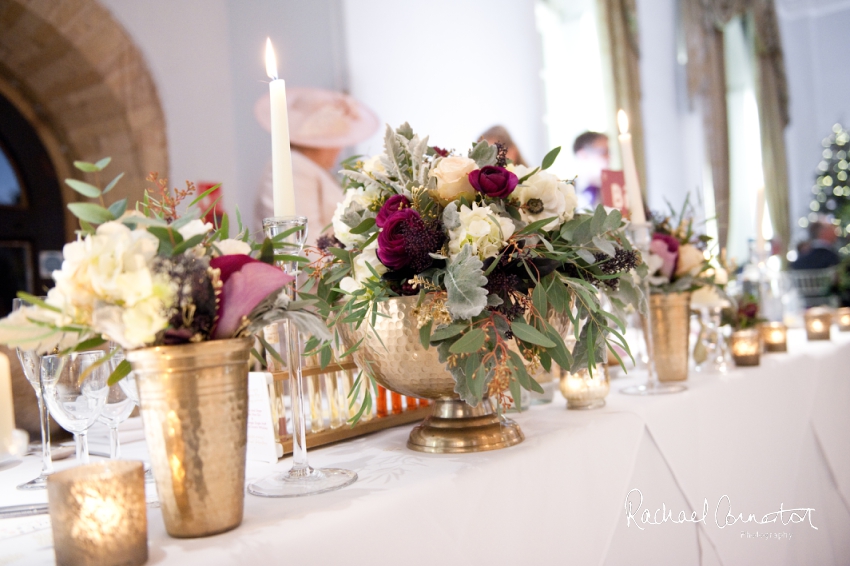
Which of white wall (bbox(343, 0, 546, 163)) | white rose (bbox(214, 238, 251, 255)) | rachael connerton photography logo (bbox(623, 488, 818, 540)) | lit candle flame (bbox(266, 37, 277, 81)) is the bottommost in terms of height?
rachael connerton photography logo (bbox(623, 488, 818, 540))

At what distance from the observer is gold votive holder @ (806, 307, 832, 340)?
7.16 feet

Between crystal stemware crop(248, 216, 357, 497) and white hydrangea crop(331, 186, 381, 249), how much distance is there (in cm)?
11

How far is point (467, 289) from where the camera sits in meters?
0.79

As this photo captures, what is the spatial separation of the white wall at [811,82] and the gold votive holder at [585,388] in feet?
34.7

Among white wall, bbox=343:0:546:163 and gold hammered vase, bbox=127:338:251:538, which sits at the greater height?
white wall, bbox=343:0:546:163

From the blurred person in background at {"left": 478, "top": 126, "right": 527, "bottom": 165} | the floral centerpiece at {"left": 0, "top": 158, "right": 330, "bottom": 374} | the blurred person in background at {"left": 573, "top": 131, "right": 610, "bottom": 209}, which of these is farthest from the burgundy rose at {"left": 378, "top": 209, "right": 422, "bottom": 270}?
the blurred person in background at {"left": 573, "top": 131, "right": 610, "bottom": 209}

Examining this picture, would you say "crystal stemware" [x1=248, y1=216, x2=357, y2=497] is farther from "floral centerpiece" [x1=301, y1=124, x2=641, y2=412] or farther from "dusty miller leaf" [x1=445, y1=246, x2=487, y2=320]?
"dusty miller leaf" [x1=445, y1=246, x2=487, y2=320]

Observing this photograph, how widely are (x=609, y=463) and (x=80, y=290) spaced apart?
0.80 metres

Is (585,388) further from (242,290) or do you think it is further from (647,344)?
(242,290)

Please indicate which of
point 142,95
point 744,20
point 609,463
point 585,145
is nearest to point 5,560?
point 609,463

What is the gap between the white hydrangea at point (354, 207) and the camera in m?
0.96

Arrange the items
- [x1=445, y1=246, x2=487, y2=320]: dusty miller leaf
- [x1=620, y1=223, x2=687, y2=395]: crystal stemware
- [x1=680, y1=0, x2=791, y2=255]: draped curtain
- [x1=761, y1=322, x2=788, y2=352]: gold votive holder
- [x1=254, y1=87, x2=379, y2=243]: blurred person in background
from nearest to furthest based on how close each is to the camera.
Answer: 1. [x1=445, y1=246, x2=487, y2=320]: dusty miller leaf
2. [x1=620, y1=223, x2=687, y2=395]: crystal stemware
3. [x1=761, y1=322, x2=788, y2=352]: gold votive holder
4. [x1=254, y1=87, x2=379, y2=243]: blurred person in background
5. [x1=680, y1=0, x2=791, y2=255]: draped curtain

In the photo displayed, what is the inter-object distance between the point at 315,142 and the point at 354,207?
8.83 ft

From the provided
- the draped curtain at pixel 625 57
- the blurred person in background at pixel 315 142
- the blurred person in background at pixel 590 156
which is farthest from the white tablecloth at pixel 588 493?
the draped curtain at pixel 625 57
